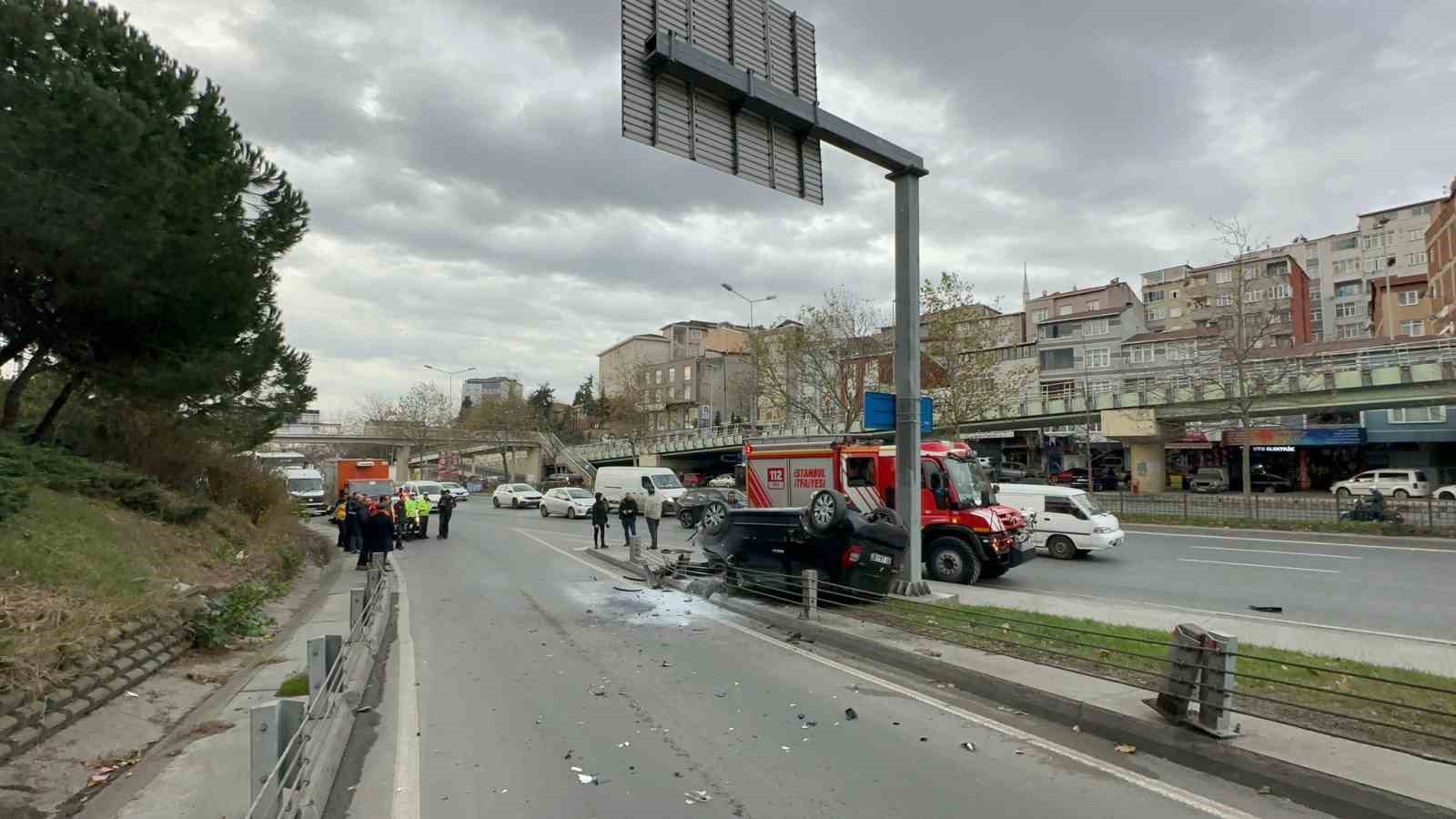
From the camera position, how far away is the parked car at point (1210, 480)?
47125 mm

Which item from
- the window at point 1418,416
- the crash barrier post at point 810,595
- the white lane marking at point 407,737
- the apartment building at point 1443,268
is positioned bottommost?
the white lane marking at point 407,737

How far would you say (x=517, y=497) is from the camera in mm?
47219

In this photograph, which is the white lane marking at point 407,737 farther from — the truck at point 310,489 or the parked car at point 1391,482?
the parked car at point 1391,482

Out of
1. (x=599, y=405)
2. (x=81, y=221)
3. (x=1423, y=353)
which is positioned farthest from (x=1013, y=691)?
(x=599, y=405)

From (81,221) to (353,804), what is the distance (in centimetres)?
1099

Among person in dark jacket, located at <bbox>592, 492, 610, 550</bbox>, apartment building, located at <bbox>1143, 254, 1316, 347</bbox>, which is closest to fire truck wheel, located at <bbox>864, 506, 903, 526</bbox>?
person in dark jacket, located at <bbox>592, 492, 610, 550</bbox>

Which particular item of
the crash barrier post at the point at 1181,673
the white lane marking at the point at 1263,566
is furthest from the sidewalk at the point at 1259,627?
the white lane marking at the point at 1263,566

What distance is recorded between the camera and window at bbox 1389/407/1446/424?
4494 centimetres

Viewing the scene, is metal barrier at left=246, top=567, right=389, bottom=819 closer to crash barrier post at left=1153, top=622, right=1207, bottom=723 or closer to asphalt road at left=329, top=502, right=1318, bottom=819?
asphalt road at left=329, top=502, right=1318, bottom=819

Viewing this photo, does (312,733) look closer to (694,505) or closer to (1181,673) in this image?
(1181,673)

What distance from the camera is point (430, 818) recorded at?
15.3 ft

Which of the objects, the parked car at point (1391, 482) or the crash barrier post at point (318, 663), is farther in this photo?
the parked car at point (1391, 482)

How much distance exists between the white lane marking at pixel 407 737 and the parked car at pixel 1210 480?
1925 inches

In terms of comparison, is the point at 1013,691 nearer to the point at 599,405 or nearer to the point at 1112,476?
the point at 1112,476
